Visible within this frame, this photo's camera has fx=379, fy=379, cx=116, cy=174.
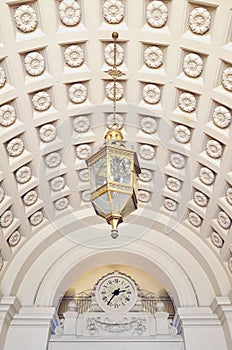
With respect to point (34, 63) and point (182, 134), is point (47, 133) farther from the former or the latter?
point (182, 134)

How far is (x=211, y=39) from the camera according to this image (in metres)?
5.08

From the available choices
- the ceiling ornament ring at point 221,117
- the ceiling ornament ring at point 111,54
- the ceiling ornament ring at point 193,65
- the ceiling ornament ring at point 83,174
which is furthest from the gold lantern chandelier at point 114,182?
the ceiling ornament ring at point 83,174

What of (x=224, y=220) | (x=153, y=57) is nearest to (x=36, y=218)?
(x=224, y=220)

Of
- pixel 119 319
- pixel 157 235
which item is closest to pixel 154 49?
pixel 157 235

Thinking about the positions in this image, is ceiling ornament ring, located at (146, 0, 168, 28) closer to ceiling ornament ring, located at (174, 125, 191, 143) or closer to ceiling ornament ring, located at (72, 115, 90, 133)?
ceiling ornament ring, located at (174, 125, 191, 143)

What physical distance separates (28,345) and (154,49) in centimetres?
618

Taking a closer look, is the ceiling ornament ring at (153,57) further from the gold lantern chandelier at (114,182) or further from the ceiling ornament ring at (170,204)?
the ceiling ornament ring at (170,204)

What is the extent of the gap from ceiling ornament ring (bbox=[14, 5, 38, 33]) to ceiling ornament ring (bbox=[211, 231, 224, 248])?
540cm

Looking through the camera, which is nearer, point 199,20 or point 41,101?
point 199,20

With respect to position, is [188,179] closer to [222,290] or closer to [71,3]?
[222,290]

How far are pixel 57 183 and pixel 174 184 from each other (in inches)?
95.3

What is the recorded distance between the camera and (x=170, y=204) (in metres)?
8.40

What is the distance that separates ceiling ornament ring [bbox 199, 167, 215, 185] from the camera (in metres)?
7.03

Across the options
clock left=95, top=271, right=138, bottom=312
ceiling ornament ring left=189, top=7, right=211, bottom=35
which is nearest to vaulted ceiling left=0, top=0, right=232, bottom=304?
ceiling ornament ring left=189, top=7, right=211, bottom=35
